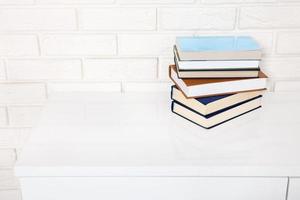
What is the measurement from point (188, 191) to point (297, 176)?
0.22 meters

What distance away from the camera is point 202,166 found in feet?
2.63

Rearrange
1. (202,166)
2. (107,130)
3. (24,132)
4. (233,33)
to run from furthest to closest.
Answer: (24,132)
(233,33)
(107,130)
(202,166)

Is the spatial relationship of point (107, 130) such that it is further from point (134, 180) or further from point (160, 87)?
point (160, 87)

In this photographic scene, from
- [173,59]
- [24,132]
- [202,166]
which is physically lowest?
[24,132]

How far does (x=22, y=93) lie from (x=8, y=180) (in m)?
0.33

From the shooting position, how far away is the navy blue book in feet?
3.14

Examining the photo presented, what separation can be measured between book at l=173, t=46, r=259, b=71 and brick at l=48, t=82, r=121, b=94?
29 centimetres

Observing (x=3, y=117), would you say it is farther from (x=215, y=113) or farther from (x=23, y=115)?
(x=215, y=113)

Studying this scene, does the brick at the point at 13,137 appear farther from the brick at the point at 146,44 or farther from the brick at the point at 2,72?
the brick at the point at 146,44

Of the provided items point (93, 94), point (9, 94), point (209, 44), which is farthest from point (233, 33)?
point (9, 94)

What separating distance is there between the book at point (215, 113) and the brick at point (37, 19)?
381 millimetres

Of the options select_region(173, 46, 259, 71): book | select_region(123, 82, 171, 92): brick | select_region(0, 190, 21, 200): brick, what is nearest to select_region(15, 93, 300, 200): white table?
select_region(173, 46, 259, 71): book

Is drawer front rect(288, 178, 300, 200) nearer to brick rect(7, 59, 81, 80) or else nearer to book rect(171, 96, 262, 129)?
book rect(171, 96, 262, 129)

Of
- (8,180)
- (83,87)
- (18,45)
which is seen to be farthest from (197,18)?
(8,180)
